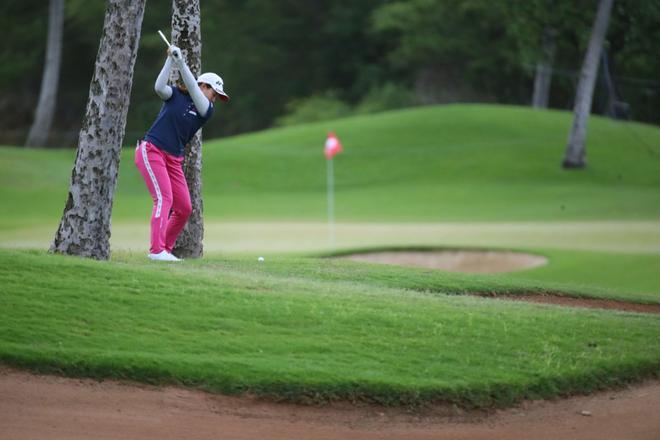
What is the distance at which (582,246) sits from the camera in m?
24.2

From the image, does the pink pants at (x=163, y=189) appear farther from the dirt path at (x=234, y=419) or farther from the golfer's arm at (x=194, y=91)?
the dirt path at (x=234, y=419)

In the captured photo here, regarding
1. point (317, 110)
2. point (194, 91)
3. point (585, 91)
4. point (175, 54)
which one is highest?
point (317, 110)

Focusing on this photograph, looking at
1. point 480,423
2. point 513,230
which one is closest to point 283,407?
point 480,423

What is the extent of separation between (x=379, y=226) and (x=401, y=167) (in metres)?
11.9

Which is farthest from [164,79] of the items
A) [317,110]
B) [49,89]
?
[317,110]

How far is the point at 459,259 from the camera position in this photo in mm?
23453

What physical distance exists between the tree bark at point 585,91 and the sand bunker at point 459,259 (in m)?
16.2

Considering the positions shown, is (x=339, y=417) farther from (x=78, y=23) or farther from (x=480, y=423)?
(x=78, y=23)

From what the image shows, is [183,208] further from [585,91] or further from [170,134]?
[585,91]

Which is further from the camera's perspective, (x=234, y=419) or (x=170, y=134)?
(x=170, y=134)

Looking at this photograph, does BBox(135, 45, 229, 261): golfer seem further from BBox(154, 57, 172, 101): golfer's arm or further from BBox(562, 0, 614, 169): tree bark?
BBox(562, 0, 614, 169): tree bark

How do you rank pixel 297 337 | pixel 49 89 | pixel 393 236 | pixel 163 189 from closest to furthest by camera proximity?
pixel 297 337 < pixel 163 189 < pixel 393 236 < pixel 49 89

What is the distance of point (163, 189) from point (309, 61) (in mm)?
65359

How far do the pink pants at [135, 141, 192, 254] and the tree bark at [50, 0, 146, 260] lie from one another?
0.36 m
